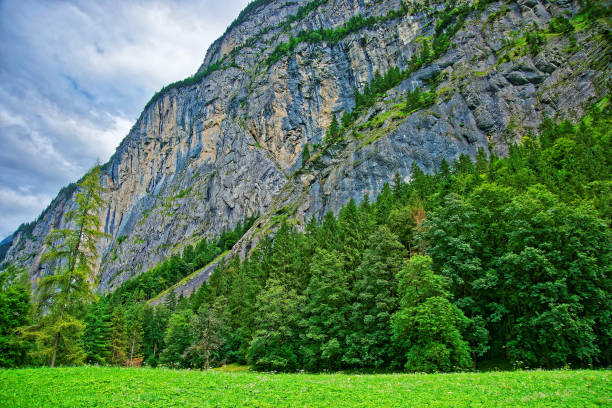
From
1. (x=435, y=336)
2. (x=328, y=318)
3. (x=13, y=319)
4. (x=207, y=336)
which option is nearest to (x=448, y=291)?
(x=435, y=336)

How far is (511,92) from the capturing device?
9262 centimetres

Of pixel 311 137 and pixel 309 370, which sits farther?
pixel 311 137

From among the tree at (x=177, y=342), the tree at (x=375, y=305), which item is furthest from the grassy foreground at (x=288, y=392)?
the tree at (x=177, y=342)

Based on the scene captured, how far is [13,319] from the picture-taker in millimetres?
34156

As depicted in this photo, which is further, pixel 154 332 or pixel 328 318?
pixel 154 332

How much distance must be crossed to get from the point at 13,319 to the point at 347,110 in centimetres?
13648

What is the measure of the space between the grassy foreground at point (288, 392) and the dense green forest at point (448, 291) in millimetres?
10517

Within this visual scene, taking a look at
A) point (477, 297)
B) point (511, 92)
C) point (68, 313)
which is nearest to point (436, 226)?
point (477, 297)

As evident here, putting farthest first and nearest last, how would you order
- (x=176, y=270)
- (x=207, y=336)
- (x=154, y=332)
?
(x=176, y=270) < (x=154, y=332) < (x=207, y=336)

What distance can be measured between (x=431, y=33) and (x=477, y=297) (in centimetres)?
14103

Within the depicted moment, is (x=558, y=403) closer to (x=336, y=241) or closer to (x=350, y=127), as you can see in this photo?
(x=336, y=241)

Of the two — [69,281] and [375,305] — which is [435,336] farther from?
[69,281]

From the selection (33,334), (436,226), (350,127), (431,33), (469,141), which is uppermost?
(431,33)

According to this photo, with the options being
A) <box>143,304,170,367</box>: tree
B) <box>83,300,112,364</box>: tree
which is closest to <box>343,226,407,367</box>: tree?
<box>83,300,112,364</box>: tree
